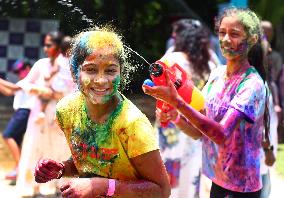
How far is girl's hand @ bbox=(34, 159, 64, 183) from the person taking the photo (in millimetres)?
2607

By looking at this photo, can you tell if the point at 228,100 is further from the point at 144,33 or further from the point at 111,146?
the point at 144,33

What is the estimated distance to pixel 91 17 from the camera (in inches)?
109

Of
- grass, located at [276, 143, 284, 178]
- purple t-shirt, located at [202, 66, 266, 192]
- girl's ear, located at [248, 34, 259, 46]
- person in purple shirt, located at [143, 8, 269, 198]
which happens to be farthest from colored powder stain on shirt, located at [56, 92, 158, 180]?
grass, located at [276, 143, 284, 178]

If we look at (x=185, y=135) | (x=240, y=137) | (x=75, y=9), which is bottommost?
(x=185, y=135)

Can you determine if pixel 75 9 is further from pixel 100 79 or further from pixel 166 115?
pixel 166 115

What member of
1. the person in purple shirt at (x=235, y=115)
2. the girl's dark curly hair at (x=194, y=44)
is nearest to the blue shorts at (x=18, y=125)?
the girl's dark curly hair at (x=194, y=44)

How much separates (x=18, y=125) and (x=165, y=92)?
159 inches

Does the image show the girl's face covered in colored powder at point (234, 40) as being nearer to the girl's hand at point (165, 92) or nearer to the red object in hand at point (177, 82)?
the red object in hand at point (177, 82)

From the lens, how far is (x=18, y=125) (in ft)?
21.7

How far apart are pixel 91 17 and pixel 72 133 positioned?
1.69ft

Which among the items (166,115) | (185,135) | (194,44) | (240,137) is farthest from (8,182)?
(240,137)

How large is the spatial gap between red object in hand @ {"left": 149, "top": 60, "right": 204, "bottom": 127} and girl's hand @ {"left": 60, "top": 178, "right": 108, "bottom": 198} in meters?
0.60

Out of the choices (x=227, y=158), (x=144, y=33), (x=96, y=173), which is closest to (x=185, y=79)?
(x=227, y=158)

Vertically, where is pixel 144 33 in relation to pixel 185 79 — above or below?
below
